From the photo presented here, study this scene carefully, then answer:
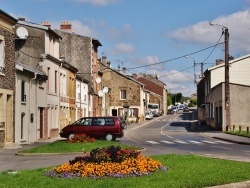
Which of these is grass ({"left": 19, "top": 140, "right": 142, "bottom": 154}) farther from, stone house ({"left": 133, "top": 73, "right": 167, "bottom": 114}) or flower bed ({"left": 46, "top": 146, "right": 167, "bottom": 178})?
stone house ({"left": 133, "top": 73, "right": 167, "bottom": 114})

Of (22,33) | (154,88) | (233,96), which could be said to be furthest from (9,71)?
(154,88)

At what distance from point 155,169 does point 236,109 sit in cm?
4029

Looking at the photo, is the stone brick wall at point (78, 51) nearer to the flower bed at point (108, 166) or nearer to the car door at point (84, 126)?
the car door at point (84, 126)

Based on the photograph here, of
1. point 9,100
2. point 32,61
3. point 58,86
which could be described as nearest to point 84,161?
point 9,100

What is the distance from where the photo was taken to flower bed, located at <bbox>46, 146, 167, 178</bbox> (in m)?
12.6

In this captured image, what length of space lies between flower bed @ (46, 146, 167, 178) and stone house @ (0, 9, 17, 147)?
52.9 ft

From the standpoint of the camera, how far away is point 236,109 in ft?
172

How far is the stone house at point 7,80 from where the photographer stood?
2867cm

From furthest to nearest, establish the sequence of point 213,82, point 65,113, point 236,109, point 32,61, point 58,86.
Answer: point 213,82
point 236,109
point 65,113
point 58,86
point 32,61

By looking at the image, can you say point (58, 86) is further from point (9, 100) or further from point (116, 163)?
point (116, 163)

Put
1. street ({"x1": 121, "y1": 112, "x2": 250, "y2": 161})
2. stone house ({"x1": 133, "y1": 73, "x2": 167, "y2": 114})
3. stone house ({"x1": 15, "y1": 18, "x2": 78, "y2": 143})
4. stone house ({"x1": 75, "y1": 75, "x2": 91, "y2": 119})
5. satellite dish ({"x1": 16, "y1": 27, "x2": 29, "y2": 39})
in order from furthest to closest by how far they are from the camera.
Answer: stone house ({"x1": 133, "y1": 73, "x2": 167, "y2": 114}) < stone house ({"x1": 75, "y1": 75, "x2": 91, "y2": 119}) < satellite dish ({"x1": 16, "y1": 27, "x2": 29, "y2": 39}) < stone house ({"x1": 15, "y1": 18, "x2": 78, "y2": 143}) < street ({"x1": 121, "y1": 112, "x2": 250, "y2": 161})

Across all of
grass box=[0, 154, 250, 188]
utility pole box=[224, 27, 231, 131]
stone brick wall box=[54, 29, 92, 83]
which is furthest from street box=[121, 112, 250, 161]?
stone brick wall box=[54, 29, 92, 83]

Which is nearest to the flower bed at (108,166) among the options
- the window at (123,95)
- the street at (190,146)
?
the street at (190,146)

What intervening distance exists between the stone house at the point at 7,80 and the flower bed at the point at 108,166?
52.9ft
